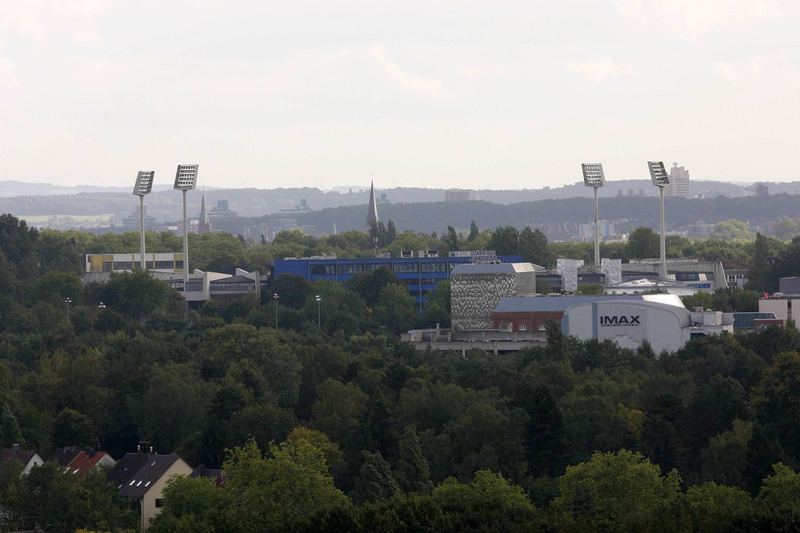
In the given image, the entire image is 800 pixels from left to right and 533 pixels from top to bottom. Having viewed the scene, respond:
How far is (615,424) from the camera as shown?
7038cm

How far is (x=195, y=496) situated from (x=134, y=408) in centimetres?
1965

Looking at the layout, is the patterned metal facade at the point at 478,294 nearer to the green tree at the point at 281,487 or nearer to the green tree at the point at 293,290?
the green tree at the point at 293,290

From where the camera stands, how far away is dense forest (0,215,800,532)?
176 feet

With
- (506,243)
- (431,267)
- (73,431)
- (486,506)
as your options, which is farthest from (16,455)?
(506,243)

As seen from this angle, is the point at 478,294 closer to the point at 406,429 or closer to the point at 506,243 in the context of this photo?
the point at 506,243

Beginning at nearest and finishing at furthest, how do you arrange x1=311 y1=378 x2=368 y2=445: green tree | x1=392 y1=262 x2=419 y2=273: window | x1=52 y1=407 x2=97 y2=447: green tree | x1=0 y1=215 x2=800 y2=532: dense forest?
1. x1=0 y1=215 x2=800 y2=532: dense forest
2. x1=311 y1=378 x2=368 y2=445: green tree
3. x1=52 y1=407 x2=97 y2=447: green tree
4. x1=392 y1=262 x2=419 y2=273: window

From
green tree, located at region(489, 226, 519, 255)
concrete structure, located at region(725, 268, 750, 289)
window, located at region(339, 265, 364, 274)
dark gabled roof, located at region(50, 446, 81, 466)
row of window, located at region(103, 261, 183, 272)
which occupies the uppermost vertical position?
green tree, located at region(489, 226, 519, 255)

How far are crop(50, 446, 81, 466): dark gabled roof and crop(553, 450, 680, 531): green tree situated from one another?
21.6 meters

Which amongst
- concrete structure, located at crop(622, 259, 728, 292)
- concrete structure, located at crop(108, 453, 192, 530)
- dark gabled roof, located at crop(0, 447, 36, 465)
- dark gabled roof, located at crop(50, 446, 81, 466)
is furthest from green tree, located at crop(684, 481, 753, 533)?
concrete structure, located at crop(622, 259, 728, 292)

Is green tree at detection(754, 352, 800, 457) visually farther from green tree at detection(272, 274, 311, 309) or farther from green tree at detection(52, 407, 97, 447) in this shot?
green tree at detection(272, 274, 311, 309)

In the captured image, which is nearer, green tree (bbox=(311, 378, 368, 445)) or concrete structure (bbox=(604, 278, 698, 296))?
green tree (bbox=(311, 378, 368, 445))

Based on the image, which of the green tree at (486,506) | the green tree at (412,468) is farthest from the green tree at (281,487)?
the green tree at (486,506)

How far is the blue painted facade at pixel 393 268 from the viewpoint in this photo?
478 feet

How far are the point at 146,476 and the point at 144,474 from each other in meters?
0.33
